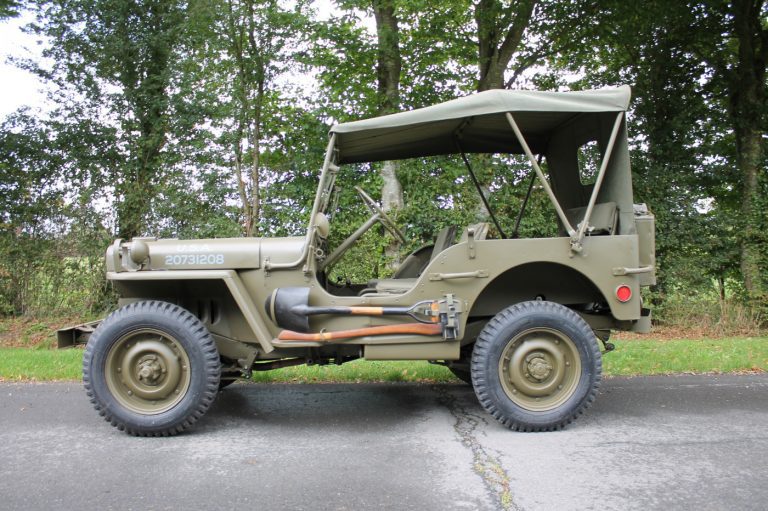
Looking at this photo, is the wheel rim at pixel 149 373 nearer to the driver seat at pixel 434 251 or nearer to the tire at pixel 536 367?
the driver seat at pixel 434 251

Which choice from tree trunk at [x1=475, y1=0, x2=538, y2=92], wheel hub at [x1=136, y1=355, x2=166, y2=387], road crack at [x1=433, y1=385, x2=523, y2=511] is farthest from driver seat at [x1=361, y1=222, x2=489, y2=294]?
tree trunk at [x1=475, y1=0, x2=538, y2=92]

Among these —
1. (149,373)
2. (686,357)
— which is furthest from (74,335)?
(686,357)

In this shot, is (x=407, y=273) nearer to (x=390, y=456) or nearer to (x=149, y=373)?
(x=390, y=456)

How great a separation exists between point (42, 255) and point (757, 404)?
10836mm

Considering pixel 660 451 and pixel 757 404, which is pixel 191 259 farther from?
pixel 757 404

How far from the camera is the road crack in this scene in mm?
3360

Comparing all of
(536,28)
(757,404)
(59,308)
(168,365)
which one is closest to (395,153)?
(168,365)

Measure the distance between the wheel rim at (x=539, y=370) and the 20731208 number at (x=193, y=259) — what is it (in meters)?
2.30

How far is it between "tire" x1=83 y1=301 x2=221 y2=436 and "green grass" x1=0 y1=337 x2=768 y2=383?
6.36 feet

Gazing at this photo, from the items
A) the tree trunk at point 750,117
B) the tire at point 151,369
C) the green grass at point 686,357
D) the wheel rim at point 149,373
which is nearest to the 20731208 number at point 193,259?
the tire at point 151,369

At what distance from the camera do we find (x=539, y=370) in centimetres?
461

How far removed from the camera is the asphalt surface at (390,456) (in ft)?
11.0

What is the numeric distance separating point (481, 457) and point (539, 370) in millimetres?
926

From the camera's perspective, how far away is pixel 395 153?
592 centimetres
